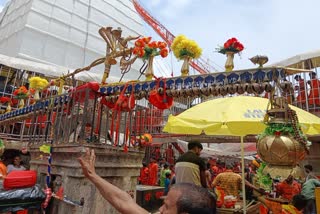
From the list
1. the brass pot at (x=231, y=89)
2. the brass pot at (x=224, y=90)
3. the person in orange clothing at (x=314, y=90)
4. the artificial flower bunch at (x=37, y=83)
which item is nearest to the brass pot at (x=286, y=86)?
the brass pot at (x=231, y=89)

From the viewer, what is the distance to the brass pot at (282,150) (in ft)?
8.02

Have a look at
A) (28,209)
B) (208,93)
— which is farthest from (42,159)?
(208,93)

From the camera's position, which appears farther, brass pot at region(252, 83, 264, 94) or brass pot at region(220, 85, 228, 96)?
brass pot at region(220, 85, 228, 96)

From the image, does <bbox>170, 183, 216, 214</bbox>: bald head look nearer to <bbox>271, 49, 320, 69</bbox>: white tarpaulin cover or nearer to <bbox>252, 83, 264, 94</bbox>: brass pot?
<bbox>252, 83, 264, 94</bbox>: brass pot

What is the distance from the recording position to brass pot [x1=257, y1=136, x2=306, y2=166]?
2445 mm

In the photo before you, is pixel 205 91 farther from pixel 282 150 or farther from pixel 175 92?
pixel 282 150

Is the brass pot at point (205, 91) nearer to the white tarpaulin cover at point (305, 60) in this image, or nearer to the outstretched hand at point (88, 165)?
the outstretched hand at point (88, 165)

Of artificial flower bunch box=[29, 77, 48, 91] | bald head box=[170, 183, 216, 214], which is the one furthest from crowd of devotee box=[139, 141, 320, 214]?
artificial flower bunch box=[29, 77, 48, 91]

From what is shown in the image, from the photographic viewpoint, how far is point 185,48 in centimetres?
425

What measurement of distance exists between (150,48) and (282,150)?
2989mm

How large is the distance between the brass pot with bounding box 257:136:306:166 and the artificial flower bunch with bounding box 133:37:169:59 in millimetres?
2646

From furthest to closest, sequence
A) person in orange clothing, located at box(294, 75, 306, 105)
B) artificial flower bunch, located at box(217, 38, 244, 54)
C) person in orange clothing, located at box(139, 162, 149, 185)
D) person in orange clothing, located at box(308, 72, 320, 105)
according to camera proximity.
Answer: person in orange clothing, located at box(139, 162, 149, 185) < person in orange clothing, located at box(294, 75, 306, 105) < person in orange clothing, located at box(308, 72, 320, 105) < artificial flower bunch, located at box(217, 38, 244, 54)

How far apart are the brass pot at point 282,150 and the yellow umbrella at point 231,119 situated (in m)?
1.96

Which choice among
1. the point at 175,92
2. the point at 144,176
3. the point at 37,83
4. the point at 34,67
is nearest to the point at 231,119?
the point at 175,92
